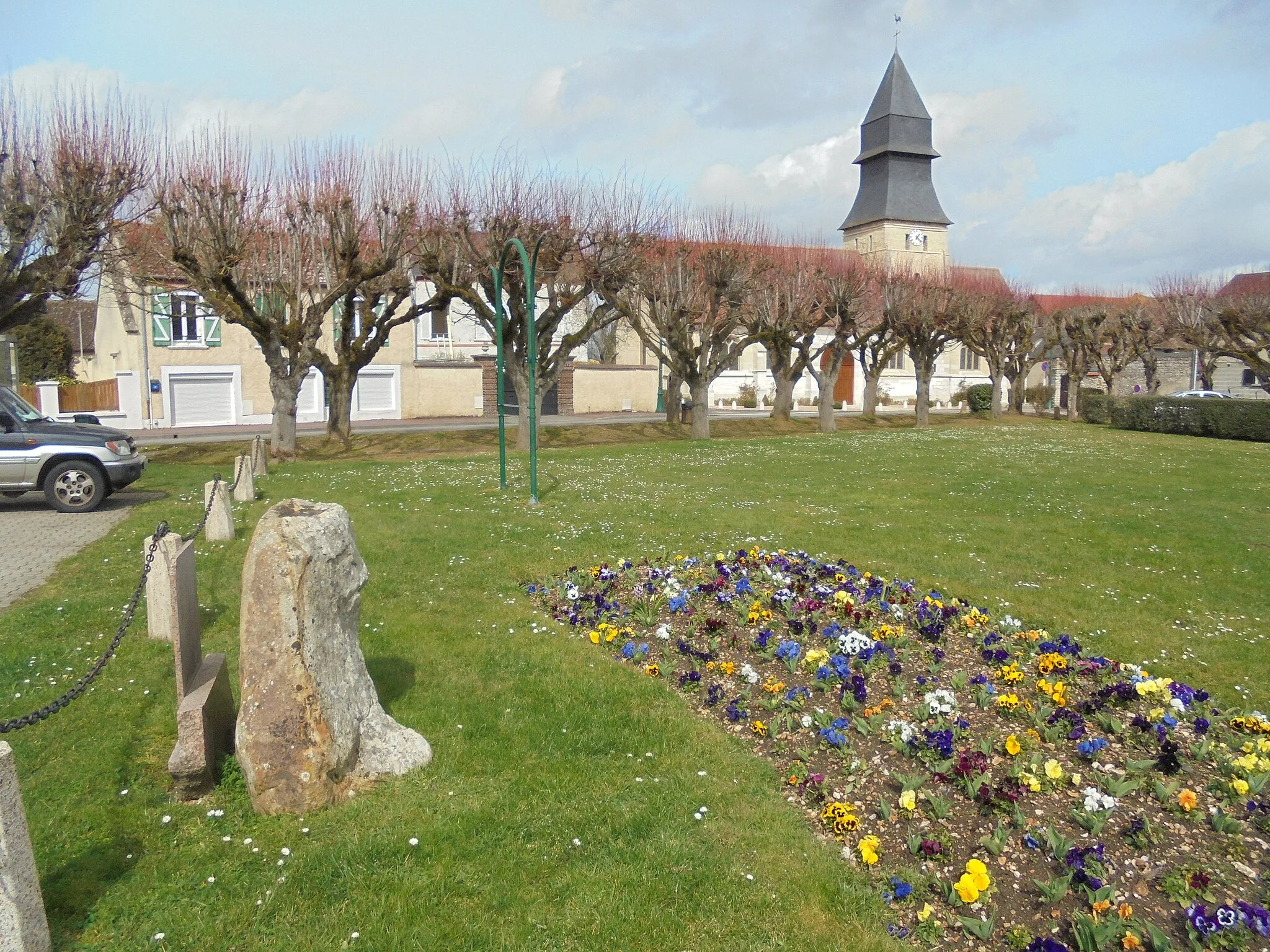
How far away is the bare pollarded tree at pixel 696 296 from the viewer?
27.2 metres

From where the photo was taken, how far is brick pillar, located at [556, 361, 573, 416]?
158ft

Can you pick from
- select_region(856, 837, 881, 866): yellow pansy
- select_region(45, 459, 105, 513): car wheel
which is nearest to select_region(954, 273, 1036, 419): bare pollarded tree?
select_region(45, 459, 105, 513): car wheel

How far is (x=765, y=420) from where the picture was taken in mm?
37188

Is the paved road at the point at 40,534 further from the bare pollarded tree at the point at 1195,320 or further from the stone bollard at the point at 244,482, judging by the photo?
the bare pollarded tree at the point at 1195,320

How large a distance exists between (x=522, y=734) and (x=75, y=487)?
38.1ft

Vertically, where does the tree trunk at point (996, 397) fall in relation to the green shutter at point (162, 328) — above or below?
below

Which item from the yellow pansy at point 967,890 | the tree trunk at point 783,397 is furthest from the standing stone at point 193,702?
the tree trunk at point 783,397

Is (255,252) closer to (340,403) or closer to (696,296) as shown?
(340,403)

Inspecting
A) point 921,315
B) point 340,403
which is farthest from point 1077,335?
point 340,403

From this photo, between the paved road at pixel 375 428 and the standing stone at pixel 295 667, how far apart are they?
A: 25.9 metres

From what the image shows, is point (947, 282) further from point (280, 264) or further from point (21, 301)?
point (21, 301)

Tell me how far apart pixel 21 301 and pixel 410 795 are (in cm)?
1937

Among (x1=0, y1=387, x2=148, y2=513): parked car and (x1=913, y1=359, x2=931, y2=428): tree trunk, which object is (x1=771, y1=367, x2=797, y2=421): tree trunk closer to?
(x1=913, y1=359, x2=931, y2=428): tree trunk

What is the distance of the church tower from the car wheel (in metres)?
55.3
